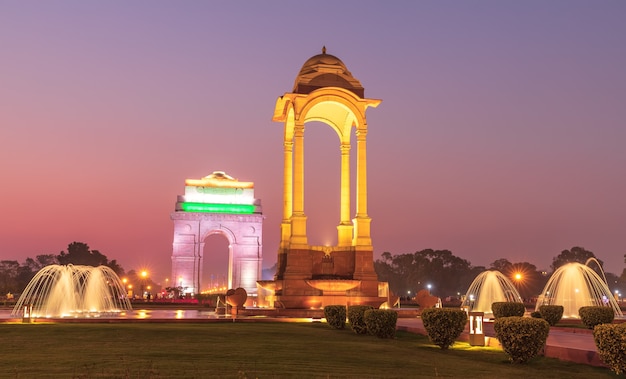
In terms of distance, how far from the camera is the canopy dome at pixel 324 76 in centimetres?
3219

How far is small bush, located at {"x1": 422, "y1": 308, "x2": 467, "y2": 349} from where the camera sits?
14.8m

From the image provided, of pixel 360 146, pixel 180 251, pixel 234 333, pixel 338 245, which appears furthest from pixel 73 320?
pixel 180 251

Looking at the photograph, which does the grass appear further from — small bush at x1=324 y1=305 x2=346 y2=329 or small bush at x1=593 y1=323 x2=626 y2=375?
small bush at x1=324 y1=305 x2=346 y2=329

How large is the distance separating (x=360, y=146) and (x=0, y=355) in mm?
22132

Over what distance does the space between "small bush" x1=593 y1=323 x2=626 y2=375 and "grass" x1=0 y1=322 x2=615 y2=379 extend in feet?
1.82

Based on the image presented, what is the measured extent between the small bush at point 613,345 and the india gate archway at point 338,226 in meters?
19.1

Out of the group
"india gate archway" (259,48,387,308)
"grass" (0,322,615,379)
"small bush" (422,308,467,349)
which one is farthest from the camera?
"india gate archway" (259,48,387,308)

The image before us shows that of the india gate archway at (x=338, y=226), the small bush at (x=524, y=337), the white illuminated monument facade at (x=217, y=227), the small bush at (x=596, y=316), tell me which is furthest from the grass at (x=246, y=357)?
the white illuminated monument facade at (x=217, y=227)

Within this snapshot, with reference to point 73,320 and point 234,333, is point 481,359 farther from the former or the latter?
point 73,320

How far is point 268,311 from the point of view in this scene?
90.6ft

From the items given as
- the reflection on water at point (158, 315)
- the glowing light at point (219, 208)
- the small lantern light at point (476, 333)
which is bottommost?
the reflection on water at point (158, 315)

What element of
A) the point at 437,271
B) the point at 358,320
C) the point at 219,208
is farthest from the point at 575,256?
the point at 358,320

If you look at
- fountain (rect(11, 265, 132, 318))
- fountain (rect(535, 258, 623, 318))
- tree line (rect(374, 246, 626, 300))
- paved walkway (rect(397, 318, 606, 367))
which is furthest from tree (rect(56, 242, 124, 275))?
paved walkway (rect(397, 318, 606, 367))

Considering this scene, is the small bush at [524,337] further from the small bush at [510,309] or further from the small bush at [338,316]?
the small bush at [510,309]
